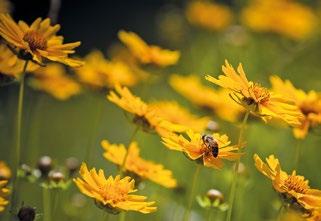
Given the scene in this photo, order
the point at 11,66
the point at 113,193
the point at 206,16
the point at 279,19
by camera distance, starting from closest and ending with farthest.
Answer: the point at 113,193 < the point at 11,66 < the point at 279,19 < the point at 206,16

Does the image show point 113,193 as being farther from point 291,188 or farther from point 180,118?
point 180,118

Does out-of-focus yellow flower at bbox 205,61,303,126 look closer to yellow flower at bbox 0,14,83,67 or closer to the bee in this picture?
the bee

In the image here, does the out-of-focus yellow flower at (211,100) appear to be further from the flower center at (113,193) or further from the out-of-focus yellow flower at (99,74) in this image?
the flower center at (113,193)

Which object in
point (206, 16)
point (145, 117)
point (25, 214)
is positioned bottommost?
point (25, 214)

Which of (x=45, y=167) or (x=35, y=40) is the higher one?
(x=35, y=40)

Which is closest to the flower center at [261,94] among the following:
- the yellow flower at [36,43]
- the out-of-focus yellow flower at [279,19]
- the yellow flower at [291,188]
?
the yellow flower at [291,188]

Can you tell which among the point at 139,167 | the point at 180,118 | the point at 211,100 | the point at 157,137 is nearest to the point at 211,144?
the point at 139,167
